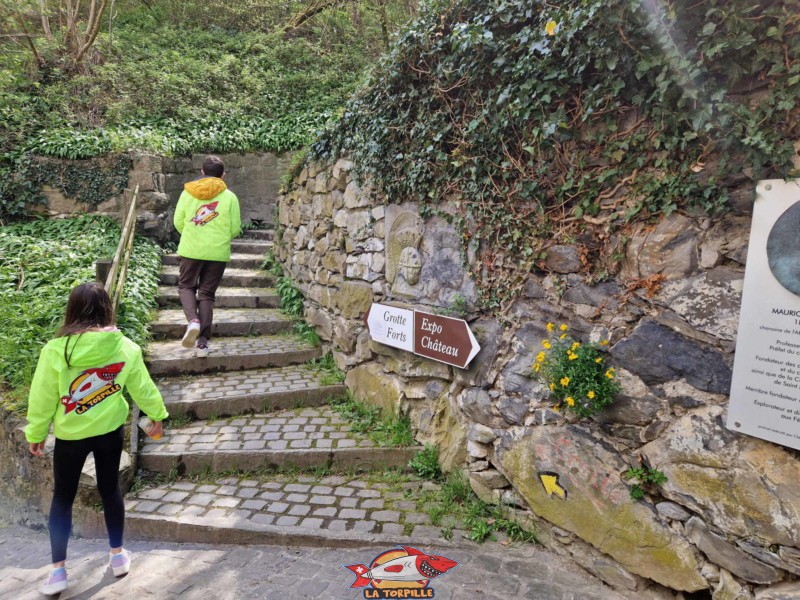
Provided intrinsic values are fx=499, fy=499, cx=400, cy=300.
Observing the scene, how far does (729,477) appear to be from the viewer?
2117 mm

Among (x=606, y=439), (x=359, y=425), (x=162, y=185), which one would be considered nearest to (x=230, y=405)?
(x=359, y=425)

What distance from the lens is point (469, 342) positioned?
3.18m

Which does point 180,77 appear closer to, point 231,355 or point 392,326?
point 231,355

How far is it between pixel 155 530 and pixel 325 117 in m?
8.30

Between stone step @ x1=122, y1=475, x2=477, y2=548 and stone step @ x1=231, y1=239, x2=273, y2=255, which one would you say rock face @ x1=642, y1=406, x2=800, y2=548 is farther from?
stone step @ x1=231, y1=239, x2=273, y2=255

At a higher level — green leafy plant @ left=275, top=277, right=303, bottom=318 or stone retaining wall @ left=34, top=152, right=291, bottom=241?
stone retaining wall @ left=34, top=152, right=291, bottom=241

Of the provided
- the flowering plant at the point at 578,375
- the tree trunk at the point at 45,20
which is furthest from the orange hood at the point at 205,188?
the tree trunk at the point at 45,20

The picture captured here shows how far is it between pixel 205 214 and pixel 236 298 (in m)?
1.63

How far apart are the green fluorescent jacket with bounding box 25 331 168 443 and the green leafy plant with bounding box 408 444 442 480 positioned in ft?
6.42

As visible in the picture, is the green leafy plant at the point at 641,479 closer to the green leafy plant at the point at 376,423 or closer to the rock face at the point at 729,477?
the rock face at the point at 729,477

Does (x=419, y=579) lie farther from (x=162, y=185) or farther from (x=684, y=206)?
(x=162, y=185)

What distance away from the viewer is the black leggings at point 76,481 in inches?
104

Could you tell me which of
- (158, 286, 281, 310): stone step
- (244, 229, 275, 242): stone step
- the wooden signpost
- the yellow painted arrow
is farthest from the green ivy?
(244, 229, 275, 242): stone step

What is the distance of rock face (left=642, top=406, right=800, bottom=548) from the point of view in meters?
1.97
